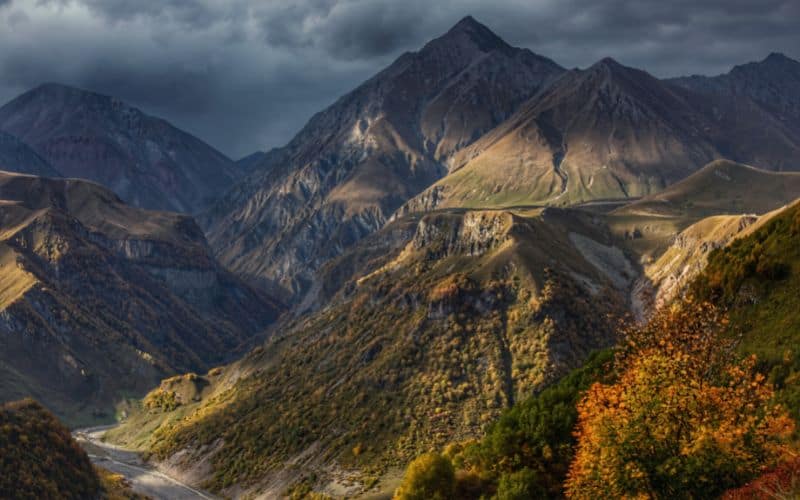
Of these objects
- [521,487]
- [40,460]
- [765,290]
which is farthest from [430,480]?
[40,460]

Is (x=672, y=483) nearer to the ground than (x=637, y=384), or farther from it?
nearer to the ground

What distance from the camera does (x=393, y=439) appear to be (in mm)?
195750

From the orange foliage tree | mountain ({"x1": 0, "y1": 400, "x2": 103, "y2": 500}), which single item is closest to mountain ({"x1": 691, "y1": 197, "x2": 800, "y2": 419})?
the orange foliage tree

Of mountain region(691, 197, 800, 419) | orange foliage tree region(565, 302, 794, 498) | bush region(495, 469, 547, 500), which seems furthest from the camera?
bush region(495, 469, 547, 500)

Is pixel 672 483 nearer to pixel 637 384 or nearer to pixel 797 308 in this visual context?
pixel 637 384

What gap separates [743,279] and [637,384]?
36.9 metres

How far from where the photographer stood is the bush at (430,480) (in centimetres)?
9312

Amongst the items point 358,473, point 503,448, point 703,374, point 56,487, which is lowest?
point 358,473

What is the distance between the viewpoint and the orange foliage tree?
56.0 m

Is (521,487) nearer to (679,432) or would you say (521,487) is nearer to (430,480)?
(430,480)

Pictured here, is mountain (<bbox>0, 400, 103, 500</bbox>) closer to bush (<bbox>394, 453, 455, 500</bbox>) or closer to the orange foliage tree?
bush (<bbox>394, 453, 455, 500</bbox>)

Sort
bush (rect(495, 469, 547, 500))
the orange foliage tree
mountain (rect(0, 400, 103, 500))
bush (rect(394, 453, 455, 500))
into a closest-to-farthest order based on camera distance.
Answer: the orange foliage tree
bush (rect(495, 469, 547, 500))
bush (rect(394, 453, 455, 500))
mountain (rect(0, 400, 103, 500))

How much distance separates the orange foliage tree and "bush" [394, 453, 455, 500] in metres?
32.4

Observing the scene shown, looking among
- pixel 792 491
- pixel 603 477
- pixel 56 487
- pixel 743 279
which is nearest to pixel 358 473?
pixel 56 487
